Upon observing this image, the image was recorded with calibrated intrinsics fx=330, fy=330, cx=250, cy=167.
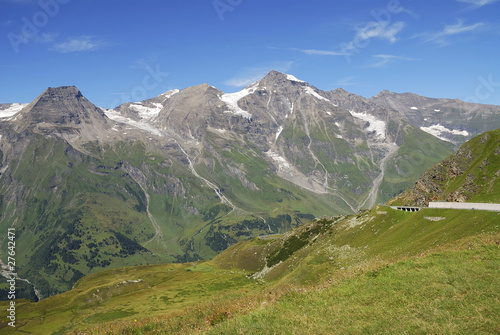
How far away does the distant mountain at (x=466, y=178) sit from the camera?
111625mm

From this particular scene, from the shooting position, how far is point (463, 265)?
28312mm

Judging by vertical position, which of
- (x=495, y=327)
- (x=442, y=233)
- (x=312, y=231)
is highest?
(x=495, y=327)

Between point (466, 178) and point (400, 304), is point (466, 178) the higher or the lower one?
the lower one

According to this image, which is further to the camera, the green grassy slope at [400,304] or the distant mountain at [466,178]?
the distant mountain at [466,178]

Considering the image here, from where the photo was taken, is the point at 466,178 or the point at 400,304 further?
the point at 466,178

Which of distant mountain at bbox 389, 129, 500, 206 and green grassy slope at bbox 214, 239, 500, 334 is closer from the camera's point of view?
green grassy slope at bbox 214, 239, 500, 334

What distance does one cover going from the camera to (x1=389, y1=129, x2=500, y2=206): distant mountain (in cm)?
11162

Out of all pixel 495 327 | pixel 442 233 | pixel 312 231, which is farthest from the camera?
pixel 312 231

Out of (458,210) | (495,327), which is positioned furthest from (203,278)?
(495,327)

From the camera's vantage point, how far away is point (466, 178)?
120625 mm

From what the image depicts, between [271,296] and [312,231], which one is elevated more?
[271,296]

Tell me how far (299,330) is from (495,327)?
1100 centimetres

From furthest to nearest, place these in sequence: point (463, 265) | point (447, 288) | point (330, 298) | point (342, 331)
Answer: point (463, 265) < point (330, 298) < point (447, 288) < point (342, 331)

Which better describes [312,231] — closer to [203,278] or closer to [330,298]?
[203,278]
